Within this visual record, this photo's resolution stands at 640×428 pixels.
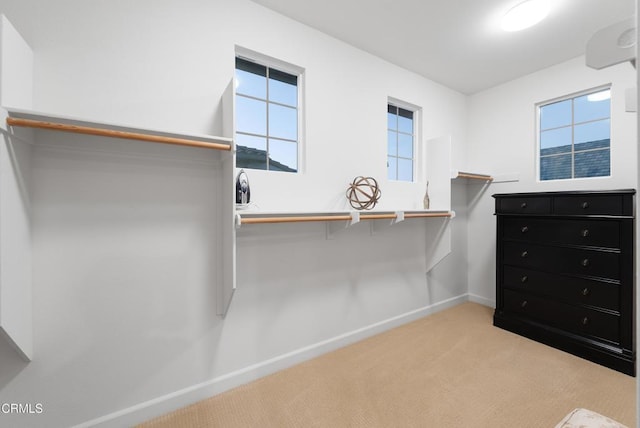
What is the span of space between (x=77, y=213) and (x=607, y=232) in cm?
341

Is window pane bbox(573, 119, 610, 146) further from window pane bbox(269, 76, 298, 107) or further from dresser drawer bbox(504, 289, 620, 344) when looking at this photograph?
window pane bbox(269, 76, 298, 107)

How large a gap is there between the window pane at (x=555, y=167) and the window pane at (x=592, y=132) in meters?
0.17

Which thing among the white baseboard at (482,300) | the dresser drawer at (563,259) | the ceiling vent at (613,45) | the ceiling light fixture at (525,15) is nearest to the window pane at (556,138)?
the dresser drawer at (563,259)

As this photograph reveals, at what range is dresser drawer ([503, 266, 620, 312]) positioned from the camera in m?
2.06

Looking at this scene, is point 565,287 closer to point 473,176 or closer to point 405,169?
point 473,176

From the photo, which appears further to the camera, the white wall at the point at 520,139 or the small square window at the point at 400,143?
the small square window at the point at 400,143

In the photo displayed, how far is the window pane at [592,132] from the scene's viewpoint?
8.14ft

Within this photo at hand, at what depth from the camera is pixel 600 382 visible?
73.7 inches

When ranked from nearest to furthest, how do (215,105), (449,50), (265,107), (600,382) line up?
(215,105)
(600,382)
(265,107)
(449,50)

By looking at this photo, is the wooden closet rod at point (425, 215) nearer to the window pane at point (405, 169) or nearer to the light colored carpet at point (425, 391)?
the window pane at point (405, 169)

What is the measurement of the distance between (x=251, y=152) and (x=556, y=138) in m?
3.01

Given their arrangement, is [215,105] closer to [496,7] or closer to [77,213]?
[77,213]

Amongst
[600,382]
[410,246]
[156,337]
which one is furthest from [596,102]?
[156,337]

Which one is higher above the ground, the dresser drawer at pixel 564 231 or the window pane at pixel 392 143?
the window pane at pixel 392 143
